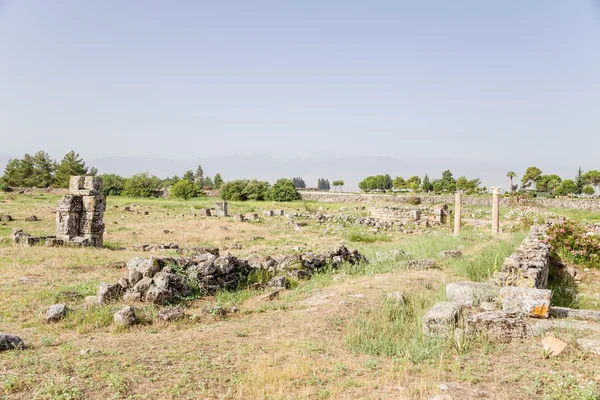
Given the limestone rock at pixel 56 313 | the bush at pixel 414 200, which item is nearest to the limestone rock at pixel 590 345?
the limestone rock at pixel 56 313

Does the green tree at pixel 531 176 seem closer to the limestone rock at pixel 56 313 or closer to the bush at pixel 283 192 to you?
the bush at pixel 283 192

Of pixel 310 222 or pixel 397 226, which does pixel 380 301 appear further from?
pixel 310 222

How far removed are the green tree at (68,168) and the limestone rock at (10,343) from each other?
202 ft

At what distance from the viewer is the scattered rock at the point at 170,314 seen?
771 centimetres

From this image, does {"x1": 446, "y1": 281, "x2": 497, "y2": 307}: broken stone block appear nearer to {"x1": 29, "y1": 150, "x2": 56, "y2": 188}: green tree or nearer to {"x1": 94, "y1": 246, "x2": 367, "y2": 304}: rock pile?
{"x1": 94, "y1": 246, "x2": 367, "y2": 304}: rock pile

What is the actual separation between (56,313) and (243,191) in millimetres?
43935

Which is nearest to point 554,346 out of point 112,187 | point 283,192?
point 283,192

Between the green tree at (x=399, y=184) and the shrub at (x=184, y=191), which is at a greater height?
the green tree at (x=399, y=184)

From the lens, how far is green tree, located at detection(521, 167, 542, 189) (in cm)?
8156

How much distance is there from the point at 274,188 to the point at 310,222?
2275cm

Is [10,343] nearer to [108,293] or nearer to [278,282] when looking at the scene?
[108,293]

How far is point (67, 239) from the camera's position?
1736cm

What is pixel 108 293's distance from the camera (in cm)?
898

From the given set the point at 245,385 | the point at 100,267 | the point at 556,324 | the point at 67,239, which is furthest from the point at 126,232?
the point at 556,324
